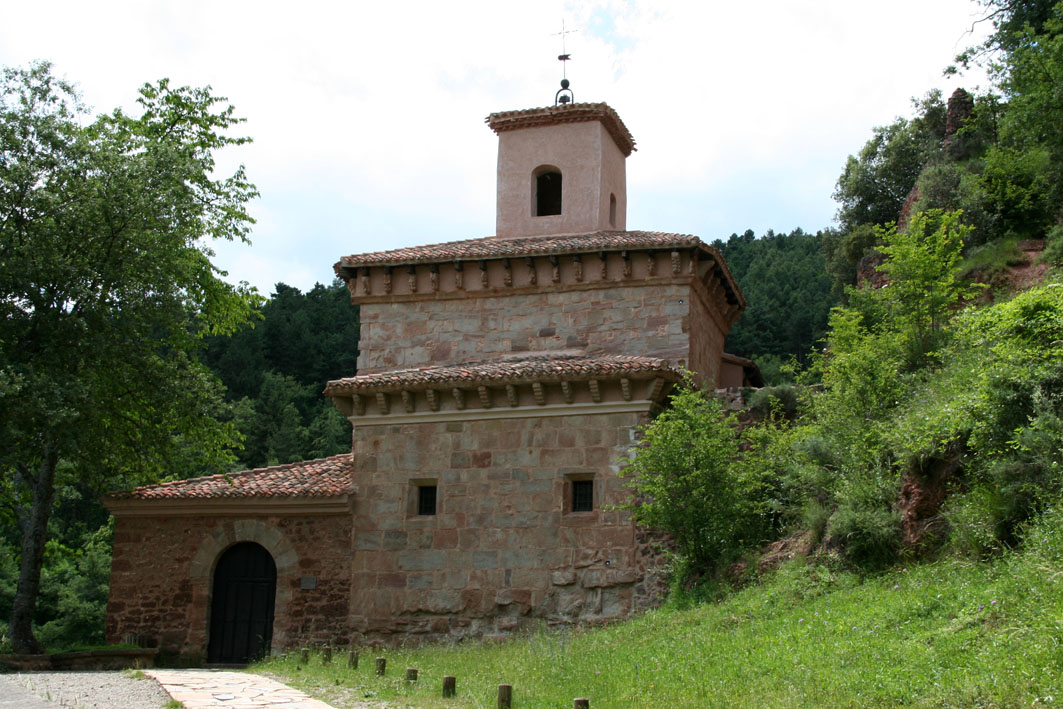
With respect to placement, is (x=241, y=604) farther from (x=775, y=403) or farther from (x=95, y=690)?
(x=775, y=403)

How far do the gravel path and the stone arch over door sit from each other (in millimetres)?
4107

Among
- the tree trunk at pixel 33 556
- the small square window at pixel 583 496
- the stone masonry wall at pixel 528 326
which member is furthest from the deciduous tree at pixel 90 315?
the small square window at pixel 583 496

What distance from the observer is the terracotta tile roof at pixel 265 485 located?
1772 centimetres

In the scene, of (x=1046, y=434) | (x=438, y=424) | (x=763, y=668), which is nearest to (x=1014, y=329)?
(x=1046, y=434)

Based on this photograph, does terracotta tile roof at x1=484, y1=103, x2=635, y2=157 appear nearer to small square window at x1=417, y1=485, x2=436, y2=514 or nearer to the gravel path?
small square window at x1=417, y1=485, x2=436, y2=514

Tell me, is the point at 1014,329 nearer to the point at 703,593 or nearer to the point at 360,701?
the point at 703,593

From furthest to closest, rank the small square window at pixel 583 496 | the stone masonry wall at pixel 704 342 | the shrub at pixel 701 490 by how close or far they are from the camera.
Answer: the stone masonry wall at pixel 704 342 → the small square window at pixel 583 496 → the shrub at pixel 701 490

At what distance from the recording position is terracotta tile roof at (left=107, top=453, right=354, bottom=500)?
17719 mm

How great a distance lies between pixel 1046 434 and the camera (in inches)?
402

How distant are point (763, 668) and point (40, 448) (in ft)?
40.1

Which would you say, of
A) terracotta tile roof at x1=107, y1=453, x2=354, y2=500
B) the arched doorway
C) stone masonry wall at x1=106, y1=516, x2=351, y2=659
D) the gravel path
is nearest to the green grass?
the gravel path

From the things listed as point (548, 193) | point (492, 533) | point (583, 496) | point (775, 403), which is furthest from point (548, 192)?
point (492, 533)

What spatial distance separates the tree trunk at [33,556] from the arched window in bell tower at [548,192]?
1098cm

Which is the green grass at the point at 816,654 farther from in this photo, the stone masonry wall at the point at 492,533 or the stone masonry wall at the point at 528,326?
the stone masonry wall at the point at 528,326
